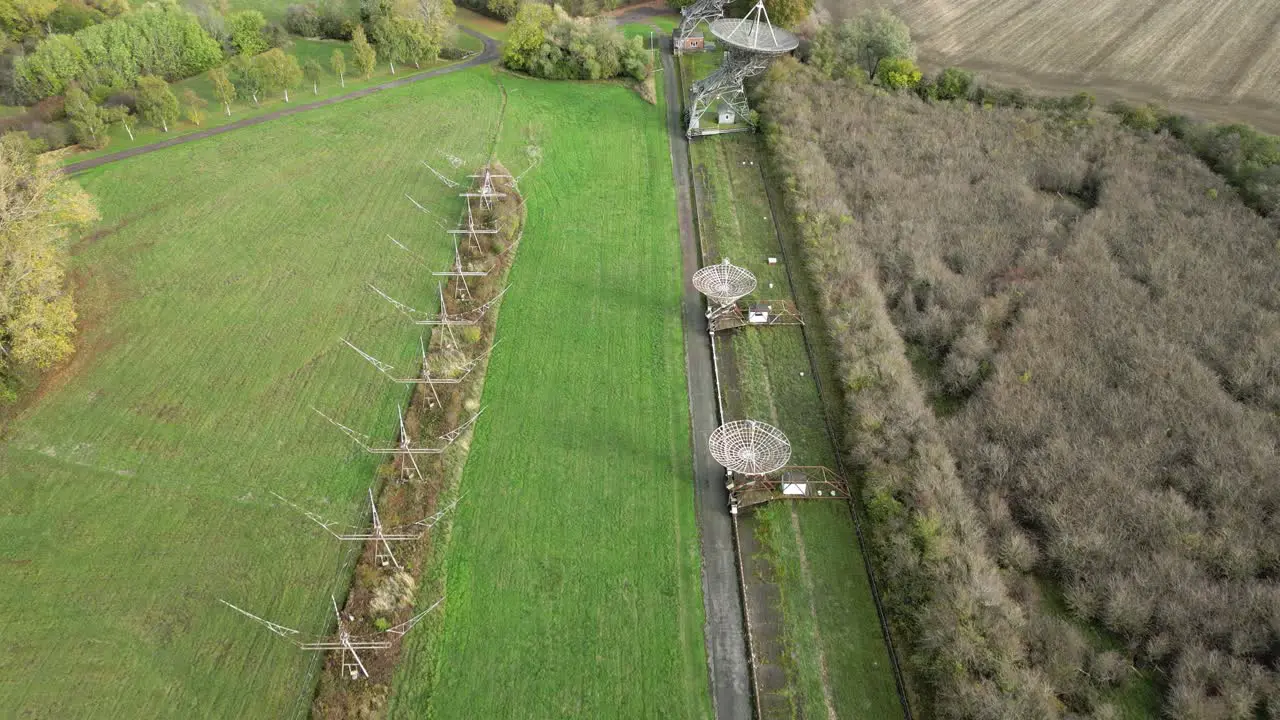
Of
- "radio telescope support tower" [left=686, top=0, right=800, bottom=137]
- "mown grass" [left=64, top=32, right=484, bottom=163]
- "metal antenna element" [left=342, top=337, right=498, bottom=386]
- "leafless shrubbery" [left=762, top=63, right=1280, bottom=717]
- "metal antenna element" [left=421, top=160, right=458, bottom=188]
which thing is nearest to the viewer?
"leafless shrubbery" [left=762, top=63, right=1280, bottom=717]

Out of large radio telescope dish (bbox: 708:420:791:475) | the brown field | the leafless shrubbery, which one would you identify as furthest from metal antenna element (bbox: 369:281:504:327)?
the brown field

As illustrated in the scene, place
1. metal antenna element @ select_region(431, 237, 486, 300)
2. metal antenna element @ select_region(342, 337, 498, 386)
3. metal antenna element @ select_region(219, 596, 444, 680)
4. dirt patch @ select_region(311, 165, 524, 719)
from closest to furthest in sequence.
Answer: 1. dirt patch @ select_region(311, 165, 524, 719)
2. metal antenna element @ select_region(219, 596, 444, 680)
3. metal antenna element @ select_region(342, 337, 498, 386)
4. metal antenna element @ select_region(431, 237, 486, 300)

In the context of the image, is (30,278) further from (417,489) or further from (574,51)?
(574,51)

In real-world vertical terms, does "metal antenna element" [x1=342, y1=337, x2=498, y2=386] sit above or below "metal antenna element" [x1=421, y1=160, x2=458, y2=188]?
below

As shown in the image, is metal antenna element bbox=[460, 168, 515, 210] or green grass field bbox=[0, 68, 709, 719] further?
metal antenna element bbox=[460, 168, 515, 210]

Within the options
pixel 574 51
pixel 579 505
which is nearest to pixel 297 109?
pixel 574 51

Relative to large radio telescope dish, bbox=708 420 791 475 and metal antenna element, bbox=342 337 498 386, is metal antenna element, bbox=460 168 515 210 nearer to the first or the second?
metal antenna element, bbox=342 337 498 386
